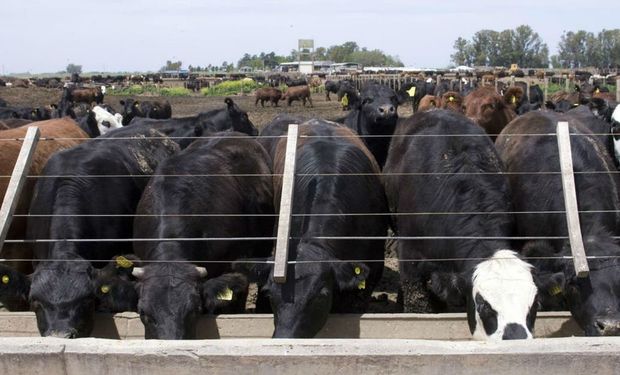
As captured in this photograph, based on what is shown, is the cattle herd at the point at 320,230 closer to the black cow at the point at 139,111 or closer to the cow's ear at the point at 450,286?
the cow's ear at the point at 450,286

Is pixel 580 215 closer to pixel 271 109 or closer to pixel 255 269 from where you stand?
pixel 255 269

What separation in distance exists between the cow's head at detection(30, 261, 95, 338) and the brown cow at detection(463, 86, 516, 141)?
7.49m

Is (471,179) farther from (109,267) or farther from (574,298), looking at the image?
(109,267)

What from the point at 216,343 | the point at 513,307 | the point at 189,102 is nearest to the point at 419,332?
the point at 513,307

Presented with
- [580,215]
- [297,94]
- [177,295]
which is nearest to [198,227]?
[177,295]

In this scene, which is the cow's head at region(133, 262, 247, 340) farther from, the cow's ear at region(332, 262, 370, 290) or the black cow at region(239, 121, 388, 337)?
the cow's ear at region(332, 262, 370, 290)

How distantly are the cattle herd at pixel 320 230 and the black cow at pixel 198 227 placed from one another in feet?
0.05

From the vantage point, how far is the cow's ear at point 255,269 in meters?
5.48

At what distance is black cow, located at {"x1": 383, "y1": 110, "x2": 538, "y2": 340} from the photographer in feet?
16.1

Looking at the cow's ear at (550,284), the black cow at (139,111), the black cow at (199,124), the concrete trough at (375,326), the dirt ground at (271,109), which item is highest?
the black cow at (199,124)

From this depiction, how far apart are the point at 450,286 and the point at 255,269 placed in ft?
4.69

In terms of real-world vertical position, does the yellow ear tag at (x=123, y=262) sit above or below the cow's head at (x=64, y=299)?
above

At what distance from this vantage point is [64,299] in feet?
17.8

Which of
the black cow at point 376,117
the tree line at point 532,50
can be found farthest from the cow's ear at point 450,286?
the tree line at point 532,50
